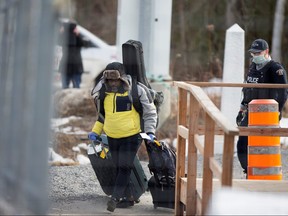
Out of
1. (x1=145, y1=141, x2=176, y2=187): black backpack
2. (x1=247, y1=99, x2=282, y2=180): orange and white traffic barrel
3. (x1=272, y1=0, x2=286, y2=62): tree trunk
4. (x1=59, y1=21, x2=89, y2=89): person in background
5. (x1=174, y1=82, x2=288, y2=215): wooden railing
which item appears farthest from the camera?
(x1=272, y1=0, x2=286, y2=62): tree trunk

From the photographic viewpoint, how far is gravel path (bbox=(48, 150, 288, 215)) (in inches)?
334

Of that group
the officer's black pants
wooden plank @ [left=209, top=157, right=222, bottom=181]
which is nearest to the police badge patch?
the officer's black pants

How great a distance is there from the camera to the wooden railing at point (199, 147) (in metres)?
5.68

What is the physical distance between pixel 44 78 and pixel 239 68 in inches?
314

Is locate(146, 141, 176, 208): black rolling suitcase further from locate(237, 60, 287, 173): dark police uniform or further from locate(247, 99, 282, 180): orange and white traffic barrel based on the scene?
locate(237, 60, 287, 173): dark police uniform

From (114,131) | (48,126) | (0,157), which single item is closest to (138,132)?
(114,131)

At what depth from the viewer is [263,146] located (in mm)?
8664

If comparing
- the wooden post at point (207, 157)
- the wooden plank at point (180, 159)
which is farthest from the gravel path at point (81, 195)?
the wooden post at point (207, 157)

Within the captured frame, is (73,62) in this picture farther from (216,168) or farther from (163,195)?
(216,168)

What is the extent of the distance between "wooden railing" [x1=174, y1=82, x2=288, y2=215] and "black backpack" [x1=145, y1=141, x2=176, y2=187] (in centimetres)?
60

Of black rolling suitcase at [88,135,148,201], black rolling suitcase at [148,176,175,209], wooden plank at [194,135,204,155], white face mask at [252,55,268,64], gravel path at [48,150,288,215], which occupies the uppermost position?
white face mask at [252,55,268,64]

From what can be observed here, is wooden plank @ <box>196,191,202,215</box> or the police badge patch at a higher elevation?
the police badge patch

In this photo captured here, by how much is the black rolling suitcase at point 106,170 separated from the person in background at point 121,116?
19 cm

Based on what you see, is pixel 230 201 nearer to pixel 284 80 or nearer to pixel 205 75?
pixel 284 80
